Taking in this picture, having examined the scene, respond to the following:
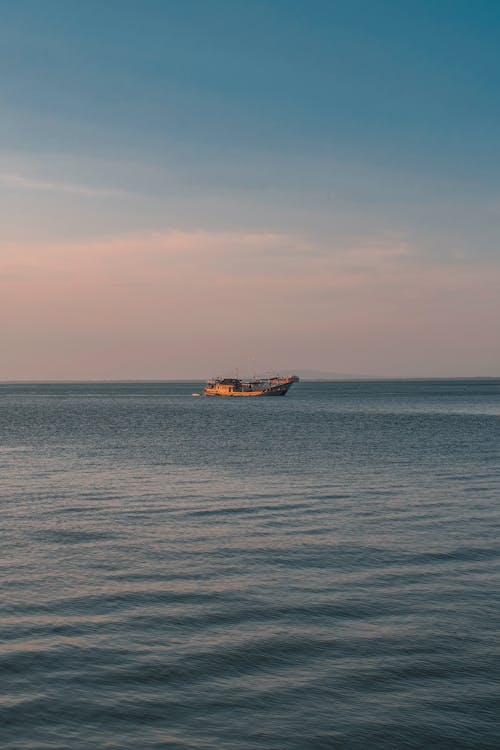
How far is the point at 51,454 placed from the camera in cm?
6375

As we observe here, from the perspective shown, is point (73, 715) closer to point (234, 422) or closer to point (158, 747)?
point (158, 747)

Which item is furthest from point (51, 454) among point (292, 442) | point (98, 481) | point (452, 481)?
point (452, 481)

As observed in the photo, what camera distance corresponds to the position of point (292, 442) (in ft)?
249

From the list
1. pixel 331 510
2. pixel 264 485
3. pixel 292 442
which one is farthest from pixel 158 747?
pixel 292 442

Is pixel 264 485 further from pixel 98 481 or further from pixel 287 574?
pixel 287 574

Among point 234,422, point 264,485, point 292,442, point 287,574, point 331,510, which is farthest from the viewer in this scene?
point 234,422

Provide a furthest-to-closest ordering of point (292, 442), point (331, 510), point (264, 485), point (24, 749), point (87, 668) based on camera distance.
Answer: point (292, 442), point (264, 485), point (331, 510), point (87, 668), point (24, 749)

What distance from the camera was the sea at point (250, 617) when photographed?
45.2ft

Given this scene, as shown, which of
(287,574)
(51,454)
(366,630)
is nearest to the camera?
(366,630)

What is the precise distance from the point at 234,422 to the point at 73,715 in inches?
4084

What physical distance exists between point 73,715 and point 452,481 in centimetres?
3574

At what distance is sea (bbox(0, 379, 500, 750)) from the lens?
45.2 ft

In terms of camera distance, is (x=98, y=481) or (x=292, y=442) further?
(x=292, y=442)

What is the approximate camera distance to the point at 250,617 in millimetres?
19484
